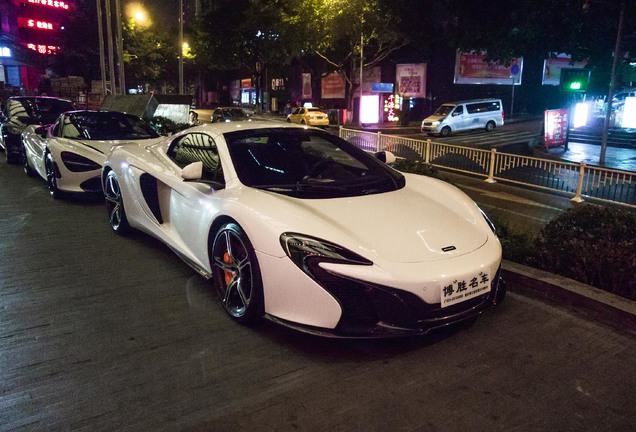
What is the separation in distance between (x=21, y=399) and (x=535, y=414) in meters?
2.90

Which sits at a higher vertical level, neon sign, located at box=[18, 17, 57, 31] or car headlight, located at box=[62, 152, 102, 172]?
neon sign, located at box=[18, 17, 57, 31]

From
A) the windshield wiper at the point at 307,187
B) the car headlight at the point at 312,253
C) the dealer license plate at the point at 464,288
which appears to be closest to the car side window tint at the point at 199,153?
the windshield wiper at the point at 307,187

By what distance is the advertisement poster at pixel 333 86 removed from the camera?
44.5 metres

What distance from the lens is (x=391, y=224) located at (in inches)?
141

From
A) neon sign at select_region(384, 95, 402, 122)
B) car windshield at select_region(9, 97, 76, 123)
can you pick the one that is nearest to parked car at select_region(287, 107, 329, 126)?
neon sign at select_region(384, 95, 402, 122)

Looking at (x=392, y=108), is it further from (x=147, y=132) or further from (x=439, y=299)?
(x=439, y=299)

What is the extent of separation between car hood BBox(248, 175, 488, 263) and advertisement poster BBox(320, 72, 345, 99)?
136 feet

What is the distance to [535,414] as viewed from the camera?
2.81 meters

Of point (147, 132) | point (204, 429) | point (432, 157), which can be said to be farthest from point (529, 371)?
point (432, 157)

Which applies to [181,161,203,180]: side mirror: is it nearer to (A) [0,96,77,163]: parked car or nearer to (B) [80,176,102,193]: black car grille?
(B) [80,176,102,193]: black car grille

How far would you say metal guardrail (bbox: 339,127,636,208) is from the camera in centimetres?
973

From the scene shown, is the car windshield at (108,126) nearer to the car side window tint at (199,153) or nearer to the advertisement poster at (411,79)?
the car side window tint at (199,153)

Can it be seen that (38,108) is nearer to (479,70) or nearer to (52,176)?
(52,176)

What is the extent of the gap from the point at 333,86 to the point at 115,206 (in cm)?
4112
